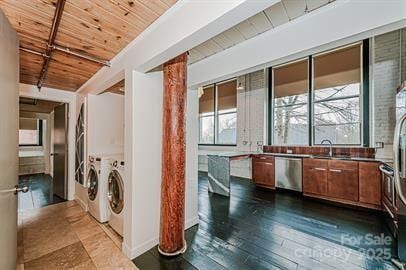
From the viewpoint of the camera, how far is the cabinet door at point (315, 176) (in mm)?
3666

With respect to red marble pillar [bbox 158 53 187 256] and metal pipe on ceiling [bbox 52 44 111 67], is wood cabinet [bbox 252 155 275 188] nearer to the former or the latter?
red marble pillar [bbox 158 53 187 256]

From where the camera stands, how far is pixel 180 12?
1480 millimetres

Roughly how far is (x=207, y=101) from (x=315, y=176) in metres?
4.50

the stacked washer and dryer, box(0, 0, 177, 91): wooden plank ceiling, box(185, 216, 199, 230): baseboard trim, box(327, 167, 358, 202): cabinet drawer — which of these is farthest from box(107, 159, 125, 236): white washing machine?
box(327, 167, 358, 202): cabinet drawer

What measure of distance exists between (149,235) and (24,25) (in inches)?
101

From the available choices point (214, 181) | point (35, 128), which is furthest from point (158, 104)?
point (35, 128)

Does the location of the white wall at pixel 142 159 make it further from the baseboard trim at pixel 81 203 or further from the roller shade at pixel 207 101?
the roller shade at pixel 207 101

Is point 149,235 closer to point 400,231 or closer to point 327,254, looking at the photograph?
point 327,254

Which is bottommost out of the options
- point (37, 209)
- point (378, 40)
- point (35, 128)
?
point (37, 209)

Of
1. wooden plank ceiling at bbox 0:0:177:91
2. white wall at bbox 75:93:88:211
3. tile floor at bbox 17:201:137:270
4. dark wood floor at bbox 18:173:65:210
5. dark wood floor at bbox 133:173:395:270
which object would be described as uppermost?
wooden plank ceiling at bbox 0:0:177:91

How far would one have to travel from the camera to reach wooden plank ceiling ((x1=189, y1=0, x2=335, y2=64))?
1.66 meters

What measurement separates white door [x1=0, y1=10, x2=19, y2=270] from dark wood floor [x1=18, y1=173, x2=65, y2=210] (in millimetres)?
2938

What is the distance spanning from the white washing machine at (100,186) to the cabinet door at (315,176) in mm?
3803

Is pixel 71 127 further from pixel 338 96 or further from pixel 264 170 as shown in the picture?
pixel 338 96
